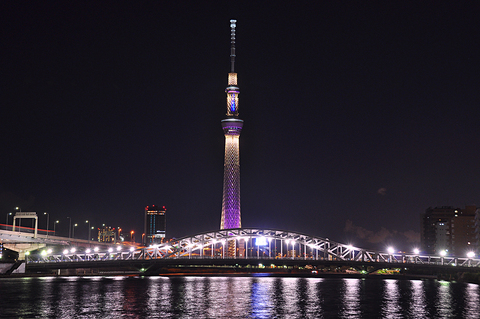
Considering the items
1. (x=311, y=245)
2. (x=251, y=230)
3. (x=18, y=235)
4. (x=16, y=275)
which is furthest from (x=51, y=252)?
(x=311, y=245)

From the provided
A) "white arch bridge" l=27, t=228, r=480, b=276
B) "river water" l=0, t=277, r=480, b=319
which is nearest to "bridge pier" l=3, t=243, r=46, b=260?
"white arch bridge" l=27, t=228, r=480, b=276

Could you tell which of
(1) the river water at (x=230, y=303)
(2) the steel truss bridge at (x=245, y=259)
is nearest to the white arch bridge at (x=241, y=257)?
(2) the steel truss bridge at (x=245, y=259)

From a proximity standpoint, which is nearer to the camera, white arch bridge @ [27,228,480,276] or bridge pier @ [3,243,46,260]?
white arch bridge @ [27,228,480,276]

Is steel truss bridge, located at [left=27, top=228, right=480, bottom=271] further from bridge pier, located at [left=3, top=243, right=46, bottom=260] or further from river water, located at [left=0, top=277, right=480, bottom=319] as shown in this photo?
river water, located at [left=0, top=277, right=480, bottom=319]

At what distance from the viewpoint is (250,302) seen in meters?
83.8

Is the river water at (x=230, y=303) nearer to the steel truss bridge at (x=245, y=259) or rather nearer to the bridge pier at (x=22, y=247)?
the steel truss bridge at (x=245, y=259)

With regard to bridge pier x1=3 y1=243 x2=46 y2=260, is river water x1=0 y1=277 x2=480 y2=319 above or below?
below

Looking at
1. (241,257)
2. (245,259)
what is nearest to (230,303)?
(245,259)

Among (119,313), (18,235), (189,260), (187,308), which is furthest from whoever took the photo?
(18,235)

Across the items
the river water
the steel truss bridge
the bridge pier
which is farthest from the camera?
the bridge pier

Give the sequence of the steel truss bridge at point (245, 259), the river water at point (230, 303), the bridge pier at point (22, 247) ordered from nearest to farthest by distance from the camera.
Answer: the river water at point (230, 303) → the steel truss bridge at point (245, 259) → the bridge pier at point (22, 247)

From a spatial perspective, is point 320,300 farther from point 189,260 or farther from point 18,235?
point 18,235

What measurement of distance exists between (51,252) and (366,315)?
141751mm

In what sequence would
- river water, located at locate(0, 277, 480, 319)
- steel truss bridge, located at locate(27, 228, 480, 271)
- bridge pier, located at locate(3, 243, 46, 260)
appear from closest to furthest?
river water, located at locate(0, 277, 480, 319), steel truss bridge, located at locate(27, 228, 480, 271), bridge pier, located at locate(3, 243, 46, 260)
